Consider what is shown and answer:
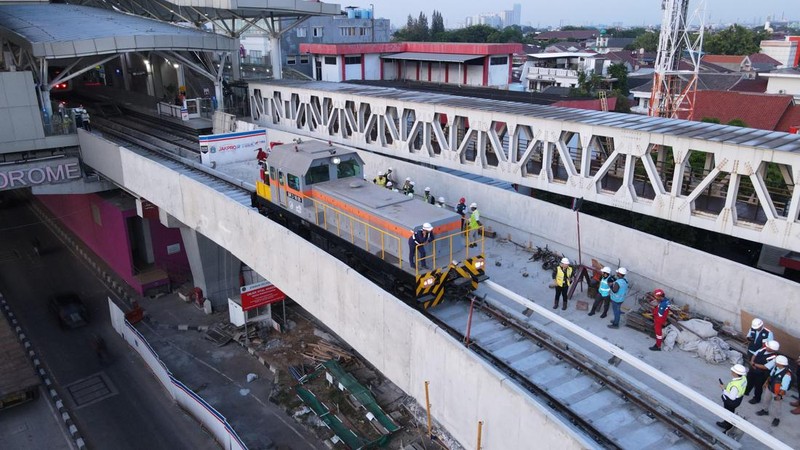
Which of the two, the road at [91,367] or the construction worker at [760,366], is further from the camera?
the road at [91,367]

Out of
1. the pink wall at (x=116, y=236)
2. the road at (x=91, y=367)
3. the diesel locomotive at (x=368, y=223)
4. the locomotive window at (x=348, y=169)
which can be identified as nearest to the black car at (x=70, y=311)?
the road at (x=91, y=367)

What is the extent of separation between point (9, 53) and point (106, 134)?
11422 mm

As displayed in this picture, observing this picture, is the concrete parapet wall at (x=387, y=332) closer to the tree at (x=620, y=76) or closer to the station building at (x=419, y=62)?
the station building at (x=419, y=62)

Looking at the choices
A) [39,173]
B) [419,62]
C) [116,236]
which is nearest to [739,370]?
[116,236]

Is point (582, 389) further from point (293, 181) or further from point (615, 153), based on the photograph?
point (615, 153)

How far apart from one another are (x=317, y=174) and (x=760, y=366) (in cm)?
1177

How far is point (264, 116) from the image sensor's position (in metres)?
37.9

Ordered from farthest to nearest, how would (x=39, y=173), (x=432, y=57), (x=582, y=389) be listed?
1. (x=432, y=57)
2. (x=39, y=173)
3. (x=582, y=389)

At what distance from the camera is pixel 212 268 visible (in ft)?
89.3

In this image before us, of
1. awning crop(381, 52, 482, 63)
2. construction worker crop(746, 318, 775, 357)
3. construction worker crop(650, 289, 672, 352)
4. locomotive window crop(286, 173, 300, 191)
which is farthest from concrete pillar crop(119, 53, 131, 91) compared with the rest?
construction worker crop(746, 318, 775, 357)

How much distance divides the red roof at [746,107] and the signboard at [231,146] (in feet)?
96.3

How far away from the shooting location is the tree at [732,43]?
89.4m

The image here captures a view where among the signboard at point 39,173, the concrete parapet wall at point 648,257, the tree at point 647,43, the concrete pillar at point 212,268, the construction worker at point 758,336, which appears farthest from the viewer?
the tree at point 647,43

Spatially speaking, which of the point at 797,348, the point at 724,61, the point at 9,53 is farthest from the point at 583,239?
the point at 724,61
